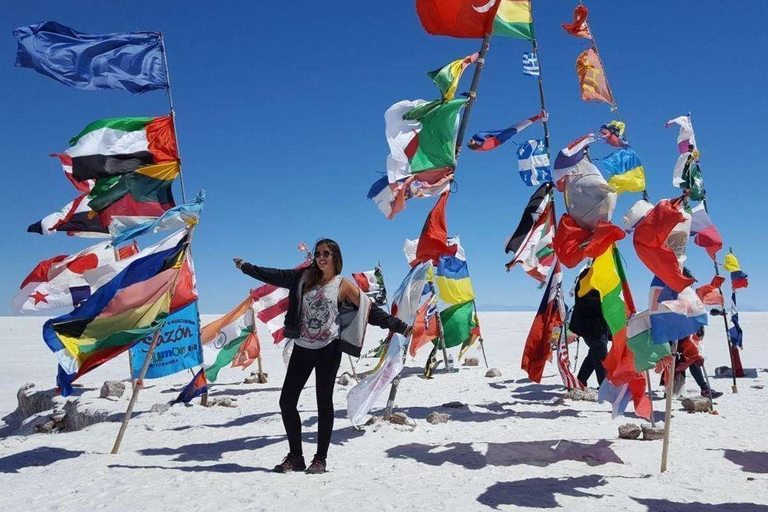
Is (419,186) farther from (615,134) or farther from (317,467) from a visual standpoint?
(317,467)

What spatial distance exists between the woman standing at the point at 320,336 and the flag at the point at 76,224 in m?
5.57

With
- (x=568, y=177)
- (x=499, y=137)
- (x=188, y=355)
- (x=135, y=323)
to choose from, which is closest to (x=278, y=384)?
(x=188, y=355)

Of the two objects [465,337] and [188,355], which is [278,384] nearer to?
[465,337]

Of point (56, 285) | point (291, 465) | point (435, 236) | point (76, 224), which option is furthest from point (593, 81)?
point (56, 285)

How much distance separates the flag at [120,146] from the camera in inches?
280

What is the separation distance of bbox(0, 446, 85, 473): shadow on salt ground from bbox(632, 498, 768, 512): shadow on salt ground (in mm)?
5348

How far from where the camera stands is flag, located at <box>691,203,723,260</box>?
19.6 feet

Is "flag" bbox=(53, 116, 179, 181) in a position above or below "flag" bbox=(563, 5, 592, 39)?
below

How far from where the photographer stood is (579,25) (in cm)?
860

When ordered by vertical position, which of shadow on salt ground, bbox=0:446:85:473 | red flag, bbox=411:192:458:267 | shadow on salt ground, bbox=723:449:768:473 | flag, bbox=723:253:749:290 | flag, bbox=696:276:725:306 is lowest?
shadow on salt ground, bbox=0:446:85:473

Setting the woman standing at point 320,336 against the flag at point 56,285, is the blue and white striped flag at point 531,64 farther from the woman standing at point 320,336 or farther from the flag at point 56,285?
the flag at point 56,285

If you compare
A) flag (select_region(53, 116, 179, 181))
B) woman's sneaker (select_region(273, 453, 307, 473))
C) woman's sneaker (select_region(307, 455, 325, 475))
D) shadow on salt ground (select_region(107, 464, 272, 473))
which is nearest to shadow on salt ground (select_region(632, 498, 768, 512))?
woman's sneaker (select_region(307, 455, 325, 475))

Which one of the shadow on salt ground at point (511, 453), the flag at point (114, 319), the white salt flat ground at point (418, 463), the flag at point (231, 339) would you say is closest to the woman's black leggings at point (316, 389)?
the white salt flat ground at point (418, 463)

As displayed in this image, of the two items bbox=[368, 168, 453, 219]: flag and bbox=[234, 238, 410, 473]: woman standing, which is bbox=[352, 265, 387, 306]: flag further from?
bbox=[234, 238, 410, 473]: woman standing
